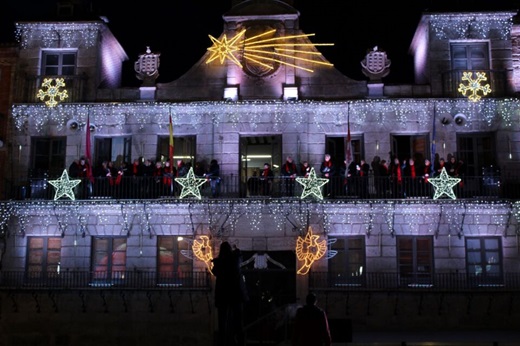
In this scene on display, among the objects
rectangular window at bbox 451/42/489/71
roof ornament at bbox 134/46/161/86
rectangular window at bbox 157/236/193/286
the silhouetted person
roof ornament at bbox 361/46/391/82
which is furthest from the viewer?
roof ornament at bbox 134/46/161/86

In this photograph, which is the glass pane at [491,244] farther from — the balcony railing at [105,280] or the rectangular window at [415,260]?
the balcony railing at [105,280]

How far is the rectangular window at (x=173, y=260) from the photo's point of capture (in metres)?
25.9

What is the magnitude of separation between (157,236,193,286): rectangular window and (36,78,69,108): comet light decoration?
677 cm

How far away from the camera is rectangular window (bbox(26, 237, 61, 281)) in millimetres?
26406

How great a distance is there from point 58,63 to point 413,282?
16.2 metres

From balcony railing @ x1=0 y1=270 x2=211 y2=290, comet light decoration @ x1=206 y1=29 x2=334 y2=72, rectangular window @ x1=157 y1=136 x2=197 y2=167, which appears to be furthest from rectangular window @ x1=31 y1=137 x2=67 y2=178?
comet light decoration @ x1=206 y1=29 x2=334 y2=72

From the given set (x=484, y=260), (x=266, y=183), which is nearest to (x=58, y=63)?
(x=266, y=183)

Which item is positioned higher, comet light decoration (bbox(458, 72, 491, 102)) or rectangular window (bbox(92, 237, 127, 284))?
comet light decoration (bbox(458, 72, 491, 102))

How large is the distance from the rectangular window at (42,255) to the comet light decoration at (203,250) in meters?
5.27

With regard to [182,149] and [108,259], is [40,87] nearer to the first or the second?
[182,149]

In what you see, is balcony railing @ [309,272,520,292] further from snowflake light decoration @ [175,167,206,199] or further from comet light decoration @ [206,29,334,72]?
comet light decoration @ [206,29,334,72]

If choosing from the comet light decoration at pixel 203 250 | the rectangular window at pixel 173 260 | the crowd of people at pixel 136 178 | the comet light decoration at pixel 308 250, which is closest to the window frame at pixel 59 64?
the crowd of people at pixel 136 178

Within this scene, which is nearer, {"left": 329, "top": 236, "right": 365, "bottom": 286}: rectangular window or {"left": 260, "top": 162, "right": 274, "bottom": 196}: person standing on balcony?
{"left": 329, "top": 236, "right": 365, "bottom": 286}: rectangular window

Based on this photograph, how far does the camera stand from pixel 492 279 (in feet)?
82.9
